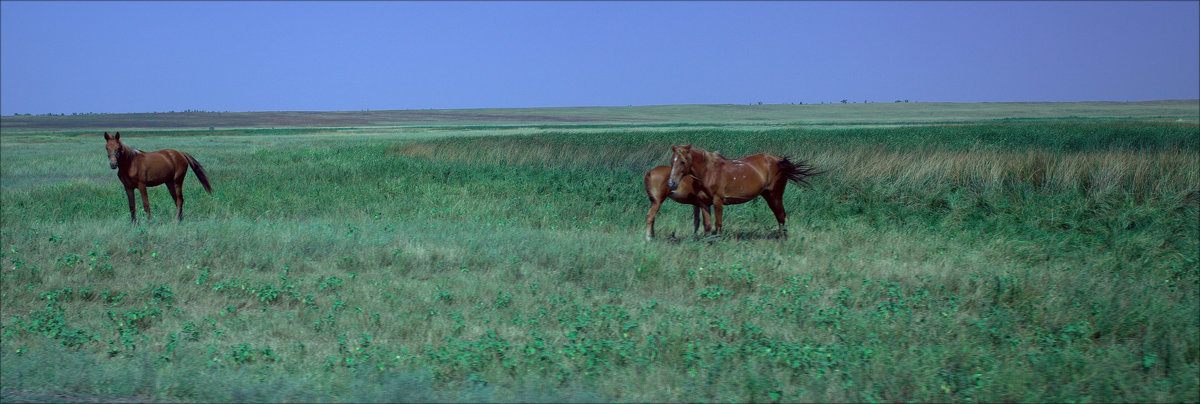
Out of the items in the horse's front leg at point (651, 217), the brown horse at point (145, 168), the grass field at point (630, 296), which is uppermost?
the brown horse at point (145, 168)

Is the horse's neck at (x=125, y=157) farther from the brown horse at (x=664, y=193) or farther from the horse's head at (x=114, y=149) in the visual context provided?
the brown horse at (x=664, y=193)

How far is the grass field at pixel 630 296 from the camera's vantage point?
5.43 m

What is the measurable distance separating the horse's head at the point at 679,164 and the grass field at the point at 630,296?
957mm

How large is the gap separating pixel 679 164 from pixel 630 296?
260 centimetres

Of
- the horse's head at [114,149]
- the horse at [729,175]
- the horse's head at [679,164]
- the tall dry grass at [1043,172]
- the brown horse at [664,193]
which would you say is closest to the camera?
→ the horse's head at [679,164]

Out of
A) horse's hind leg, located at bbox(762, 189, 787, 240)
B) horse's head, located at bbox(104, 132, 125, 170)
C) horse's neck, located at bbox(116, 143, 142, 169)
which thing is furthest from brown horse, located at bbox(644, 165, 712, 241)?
horse's neck, located at bbox(116, 143, 142, 169)

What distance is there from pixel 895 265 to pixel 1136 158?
10.3 m

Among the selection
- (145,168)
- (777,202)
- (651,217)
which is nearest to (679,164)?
(651,217)

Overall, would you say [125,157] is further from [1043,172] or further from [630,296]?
[1043,172]

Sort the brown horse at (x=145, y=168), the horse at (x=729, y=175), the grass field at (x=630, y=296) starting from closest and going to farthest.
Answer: the grass field at (x=630, y=296) → the horse at (x=729, y=175) → the brown horse at (x=145, y=168)

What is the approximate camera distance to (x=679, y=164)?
33.3 ft

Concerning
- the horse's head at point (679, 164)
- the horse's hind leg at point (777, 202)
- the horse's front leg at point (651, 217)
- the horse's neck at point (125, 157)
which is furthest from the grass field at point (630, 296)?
the horse's neck at point (125, 157)

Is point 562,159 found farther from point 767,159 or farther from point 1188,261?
point 1188,261

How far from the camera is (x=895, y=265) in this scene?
9.45m
